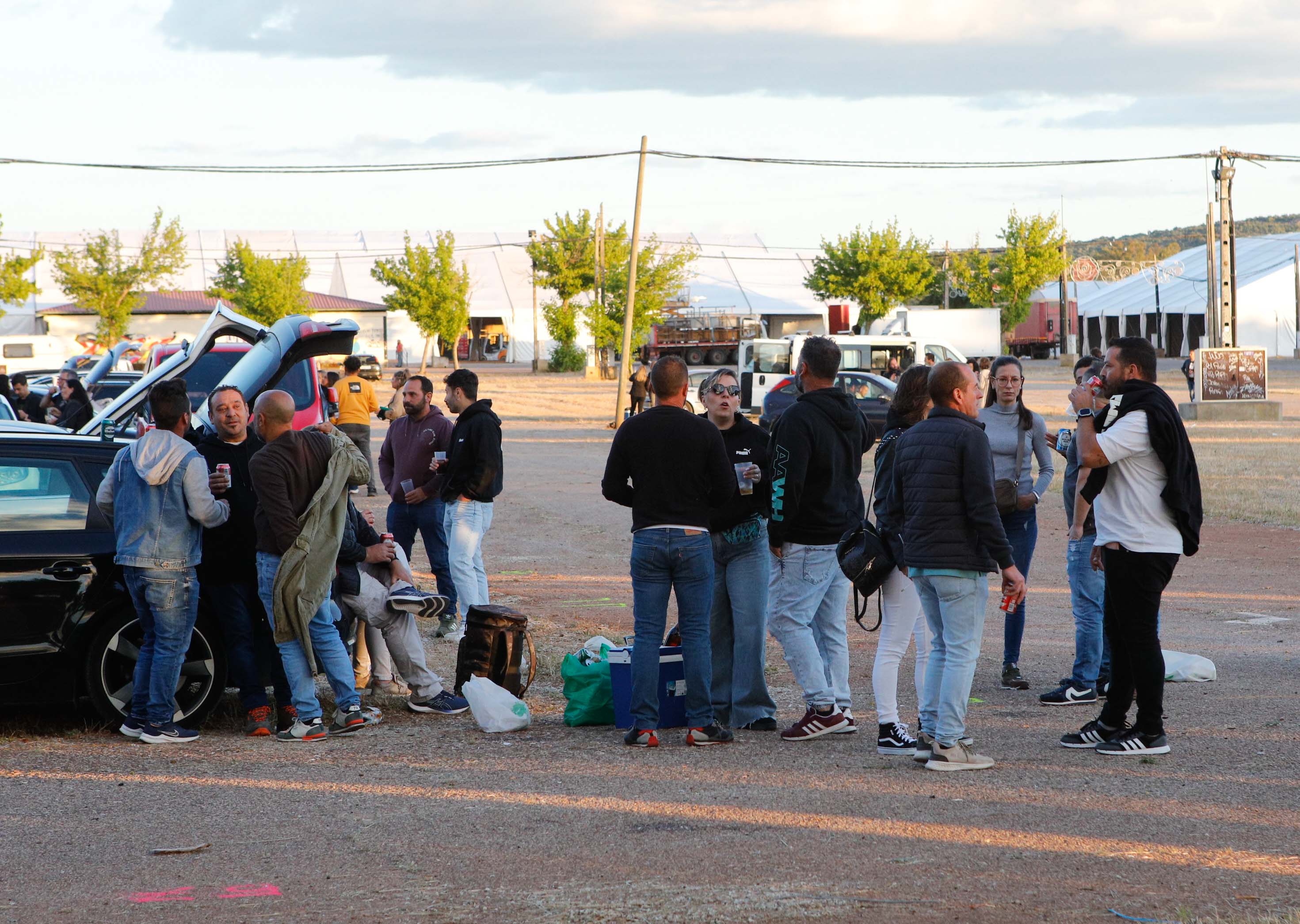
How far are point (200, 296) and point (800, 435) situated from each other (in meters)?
77.4

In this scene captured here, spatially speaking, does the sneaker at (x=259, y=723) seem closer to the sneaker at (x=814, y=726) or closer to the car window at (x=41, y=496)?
the car window at (x=41, y=496)

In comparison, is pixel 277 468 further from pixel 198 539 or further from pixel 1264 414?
pixel 1264 414

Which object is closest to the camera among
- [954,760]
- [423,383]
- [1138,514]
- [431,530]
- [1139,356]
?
[954,760]

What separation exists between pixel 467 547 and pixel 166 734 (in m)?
2.68

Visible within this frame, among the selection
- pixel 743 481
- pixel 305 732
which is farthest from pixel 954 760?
pixel 305 732

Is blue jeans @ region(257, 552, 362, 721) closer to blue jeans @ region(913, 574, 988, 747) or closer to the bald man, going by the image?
the bald man

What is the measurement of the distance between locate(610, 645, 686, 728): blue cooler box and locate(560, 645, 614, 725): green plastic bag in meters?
0.06

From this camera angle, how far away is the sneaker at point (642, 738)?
6.42m

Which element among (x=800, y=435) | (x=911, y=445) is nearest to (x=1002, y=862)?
(x=911, y=445)

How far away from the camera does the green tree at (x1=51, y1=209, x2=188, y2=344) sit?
209 feet

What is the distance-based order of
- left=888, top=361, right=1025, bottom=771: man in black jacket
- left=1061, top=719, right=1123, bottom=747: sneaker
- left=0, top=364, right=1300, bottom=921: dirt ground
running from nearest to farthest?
left=0, top=364, right=1300, bottom=921: dirt ground < left=888, top=361, right=1025, bottom=771: man in black jacket < left=1061, top=719, right=1123, bottom=747: sneaker

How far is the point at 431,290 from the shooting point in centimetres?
6850

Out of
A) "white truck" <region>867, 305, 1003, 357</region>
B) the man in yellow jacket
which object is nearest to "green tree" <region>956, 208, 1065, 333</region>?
"white truck" <region>867, 305, 1003, 357</region>

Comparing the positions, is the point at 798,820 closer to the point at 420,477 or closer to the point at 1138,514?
the point at 1138,514
